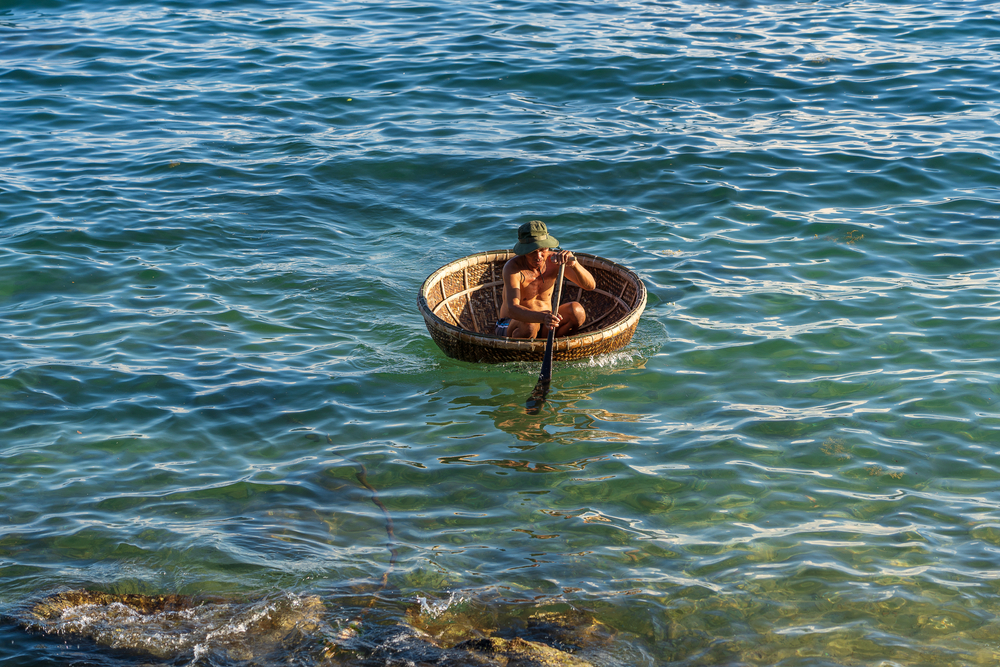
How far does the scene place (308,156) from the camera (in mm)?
11406

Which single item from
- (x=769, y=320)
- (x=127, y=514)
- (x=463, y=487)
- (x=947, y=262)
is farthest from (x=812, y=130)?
(x=127, y=514)

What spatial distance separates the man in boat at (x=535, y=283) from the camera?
714 cm

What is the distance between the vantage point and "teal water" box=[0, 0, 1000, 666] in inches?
197

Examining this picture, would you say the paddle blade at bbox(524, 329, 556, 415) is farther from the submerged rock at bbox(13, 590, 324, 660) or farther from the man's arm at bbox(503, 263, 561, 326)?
the submerged rock at bbox(13, 590, 324, 660)

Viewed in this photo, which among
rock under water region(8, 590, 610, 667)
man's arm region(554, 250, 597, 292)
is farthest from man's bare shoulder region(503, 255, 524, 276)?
rock under water region(8, 590, 610, 667)

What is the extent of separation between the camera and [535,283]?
7668 millimetres

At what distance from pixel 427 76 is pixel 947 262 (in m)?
8.74

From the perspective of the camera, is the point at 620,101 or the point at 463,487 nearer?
the point at 463,487

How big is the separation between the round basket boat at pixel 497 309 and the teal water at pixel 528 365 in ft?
1.06

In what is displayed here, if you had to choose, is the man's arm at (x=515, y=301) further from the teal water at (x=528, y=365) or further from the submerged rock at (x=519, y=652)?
the submerged rock at (x=519, y=652)

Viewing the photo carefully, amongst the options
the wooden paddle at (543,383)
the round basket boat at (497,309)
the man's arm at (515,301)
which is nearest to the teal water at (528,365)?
the wooden paddle at (543,383)

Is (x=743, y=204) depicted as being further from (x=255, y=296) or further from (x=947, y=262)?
(x=255, y=296)

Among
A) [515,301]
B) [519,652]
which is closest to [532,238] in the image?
[515,301]

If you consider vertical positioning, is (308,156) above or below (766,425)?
above
